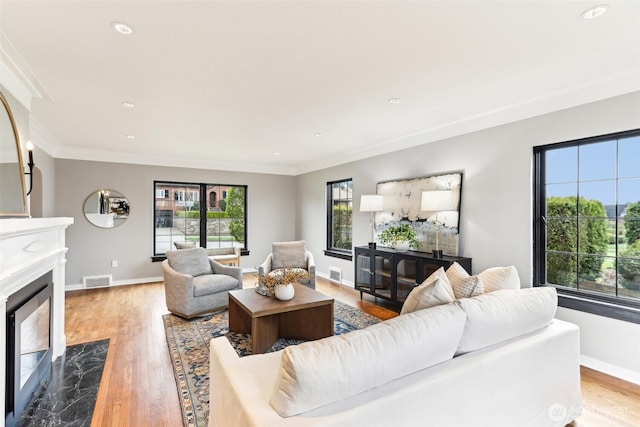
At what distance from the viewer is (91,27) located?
1919 mm

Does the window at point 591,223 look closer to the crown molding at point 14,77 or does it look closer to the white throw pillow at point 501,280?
the white throw pillow at point 501,280

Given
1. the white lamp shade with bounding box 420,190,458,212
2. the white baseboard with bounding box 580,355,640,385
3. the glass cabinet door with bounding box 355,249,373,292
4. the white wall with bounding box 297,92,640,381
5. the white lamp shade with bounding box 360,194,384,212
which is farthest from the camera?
the white lamp shade with bounding box 360,194,384,212

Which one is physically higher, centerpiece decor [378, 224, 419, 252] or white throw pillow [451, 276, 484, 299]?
centerpiece decor [378, 224, 419, 252]

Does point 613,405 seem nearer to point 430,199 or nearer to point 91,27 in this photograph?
Result: point 430,199

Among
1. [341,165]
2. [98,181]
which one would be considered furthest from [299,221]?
[98,181]

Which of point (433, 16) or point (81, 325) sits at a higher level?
point (433, 16)

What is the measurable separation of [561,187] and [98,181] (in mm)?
6774

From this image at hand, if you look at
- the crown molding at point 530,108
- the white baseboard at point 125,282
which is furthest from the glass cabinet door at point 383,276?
the white baseboard at point 125,282

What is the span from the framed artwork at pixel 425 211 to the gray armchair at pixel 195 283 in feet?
7.97

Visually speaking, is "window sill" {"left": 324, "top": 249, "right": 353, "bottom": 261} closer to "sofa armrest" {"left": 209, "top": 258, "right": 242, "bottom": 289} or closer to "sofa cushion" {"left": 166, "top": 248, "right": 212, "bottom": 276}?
"sofa armrest" {"left": 209, "top": 258, "right": 242, "bottom": 289}

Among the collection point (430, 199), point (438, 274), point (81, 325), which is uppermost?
point (430, 199)

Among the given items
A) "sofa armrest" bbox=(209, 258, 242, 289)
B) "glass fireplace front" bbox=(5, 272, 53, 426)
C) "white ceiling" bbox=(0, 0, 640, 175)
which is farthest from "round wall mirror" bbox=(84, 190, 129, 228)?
"glass fireplace front" bbox=(5, 272, 53, 426)

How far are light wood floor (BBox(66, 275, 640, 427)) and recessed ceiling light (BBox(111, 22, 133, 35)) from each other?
2.47 meters

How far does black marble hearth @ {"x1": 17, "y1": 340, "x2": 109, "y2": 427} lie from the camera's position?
207 centimetres
